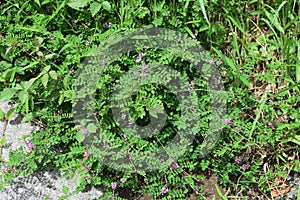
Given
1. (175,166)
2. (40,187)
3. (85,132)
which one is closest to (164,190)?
(175,166)

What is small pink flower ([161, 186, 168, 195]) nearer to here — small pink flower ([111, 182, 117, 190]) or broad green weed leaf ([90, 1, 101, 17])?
small pink flower ([111, 182, 117, 190])

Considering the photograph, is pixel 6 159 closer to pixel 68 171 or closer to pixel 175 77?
pixel 68 171

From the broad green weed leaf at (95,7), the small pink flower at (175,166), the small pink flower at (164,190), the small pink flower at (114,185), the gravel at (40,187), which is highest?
the broad green weed leaf at (95,7)

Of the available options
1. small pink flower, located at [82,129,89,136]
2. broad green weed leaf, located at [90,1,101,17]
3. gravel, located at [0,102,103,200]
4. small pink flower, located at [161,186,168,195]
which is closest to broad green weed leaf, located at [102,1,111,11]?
broad green weed leaf, located at [90,1,101,17]

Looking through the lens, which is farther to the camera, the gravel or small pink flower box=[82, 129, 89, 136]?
the gravel

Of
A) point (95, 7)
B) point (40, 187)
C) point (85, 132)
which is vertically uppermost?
point (95, 7)

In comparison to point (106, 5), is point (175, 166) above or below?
A: below

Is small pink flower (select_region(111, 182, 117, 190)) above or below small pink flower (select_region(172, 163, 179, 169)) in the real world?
below

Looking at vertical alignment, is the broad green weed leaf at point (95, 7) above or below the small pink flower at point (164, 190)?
above

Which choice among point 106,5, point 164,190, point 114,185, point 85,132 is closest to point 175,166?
point 164,190

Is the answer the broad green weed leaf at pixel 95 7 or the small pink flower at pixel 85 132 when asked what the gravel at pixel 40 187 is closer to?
the small pink flower at pixel 85 132

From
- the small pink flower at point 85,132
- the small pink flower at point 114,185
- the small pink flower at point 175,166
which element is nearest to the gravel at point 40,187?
the small pink flower at point 114,185

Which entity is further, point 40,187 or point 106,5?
point 40,187

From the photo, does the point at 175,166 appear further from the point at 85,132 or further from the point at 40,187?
the point at 40,187
